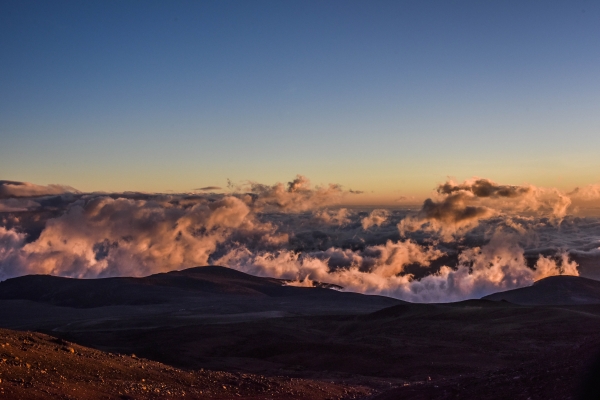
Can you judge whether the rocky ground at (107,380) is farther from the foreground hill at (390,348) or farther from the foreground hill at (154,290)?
the foreground hill at (154,290)

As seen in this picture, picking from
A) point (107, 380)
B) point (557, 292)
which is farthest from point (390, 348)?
point (557, 292)

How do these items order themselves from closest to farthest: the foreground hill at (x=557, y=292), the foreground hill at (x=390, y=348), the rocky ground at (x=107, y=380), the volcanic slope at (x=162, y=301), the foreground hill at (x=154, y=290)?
the foreground hill at (x=390, y=348)
the rocky ground at (x=107, y=380)
the volcanic slope at (x=162, y=301)
the foreground hill at (x=557, y=292)
the foreground hill at (x=154, y=290)

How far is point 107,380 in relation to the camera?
22172 millimetres

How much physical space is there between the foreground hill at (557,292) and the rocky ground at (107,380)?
8616 centimetres

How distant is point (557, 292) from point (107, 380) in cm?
10631

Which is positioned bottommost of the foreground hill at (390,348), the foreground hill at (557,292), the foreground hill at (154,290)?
the foreground hill at (154,290)

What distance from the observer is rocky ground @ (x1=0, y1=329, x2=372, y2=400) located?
1897cm

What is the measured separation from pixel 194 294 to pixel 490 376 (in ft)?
351

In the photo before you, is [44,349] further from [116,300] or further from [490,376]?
[116,300]

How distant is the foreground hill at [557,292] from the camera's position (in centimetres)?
10631

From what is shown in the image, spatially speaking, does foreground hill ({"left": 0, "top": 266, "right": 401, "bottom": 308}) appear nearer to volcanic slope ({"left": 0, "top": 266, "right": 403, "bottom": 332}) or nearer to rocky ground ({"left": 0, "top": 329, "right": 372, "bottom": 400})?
volcanic slope ({"left": 0, "top": 266, "right": 403, "bottom": 332})

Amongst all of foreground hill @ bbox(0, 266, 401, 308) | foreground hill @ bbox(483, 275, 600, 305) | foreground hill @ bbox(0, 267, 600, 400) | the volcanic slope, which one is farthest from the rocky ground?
foreground hill @ bbox(483, 275, 600, 305)

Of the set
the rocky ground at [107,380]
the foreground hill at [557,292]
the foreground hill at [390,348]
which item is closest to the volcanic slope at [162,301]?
the foreground hill at [390,348]

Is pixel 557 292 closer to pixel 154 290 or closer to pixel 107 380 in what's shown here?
pixel 154 290
